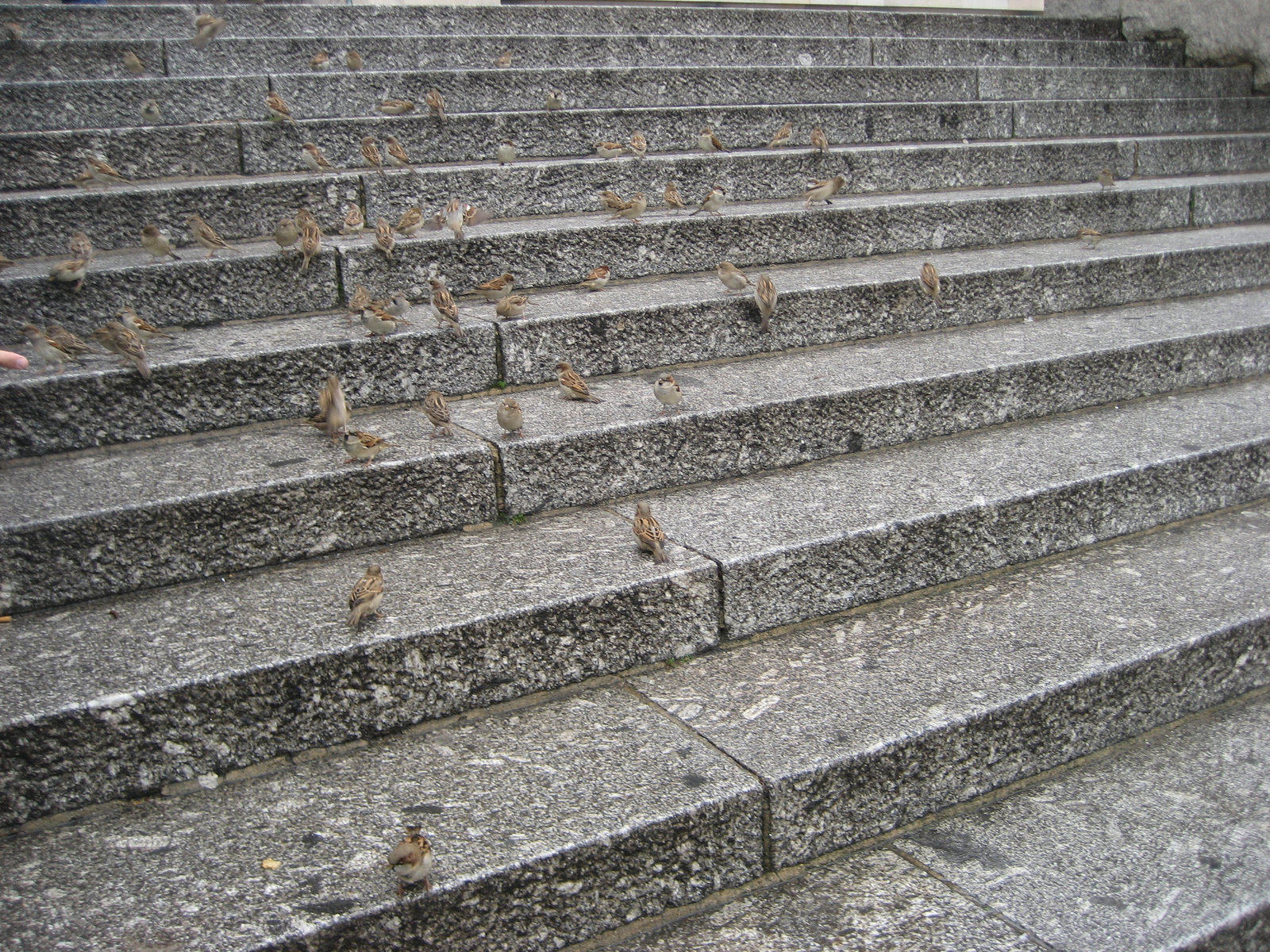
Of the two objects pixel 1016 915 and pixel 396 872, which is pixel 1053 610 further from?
pixel 396 872

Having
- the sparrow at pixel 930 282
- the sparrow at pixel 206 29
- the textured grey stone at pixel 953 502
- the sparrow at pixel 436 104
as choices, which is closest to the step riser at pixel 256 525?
the textured grey stone at pixel 953 502

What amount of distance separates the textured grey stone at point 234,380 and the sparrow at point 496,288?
446 millimetres

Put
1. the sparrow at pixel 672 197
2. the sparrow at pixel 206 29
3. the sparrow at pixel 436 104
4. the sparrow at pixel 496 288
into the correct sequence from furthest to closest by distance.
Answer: the sparrow at pixel 206 29 < the sparrow at pixel 436 104 < the sparrow at pixel 672 197 < the sparrow at pixel 496 288

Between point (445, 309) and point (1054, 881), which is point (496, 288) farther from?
point (1054, 881)

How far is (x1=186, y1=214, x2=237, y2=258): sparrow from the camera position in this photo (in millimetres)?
5078

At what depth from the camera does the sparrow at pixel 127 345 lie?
4.03 meters

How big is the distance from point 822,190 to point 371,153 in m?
2.90

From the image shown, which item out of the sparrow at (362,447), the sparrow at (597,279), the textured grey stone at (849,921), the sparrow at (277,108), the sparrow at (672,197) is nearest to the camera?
the textured grey stone at (849,921)

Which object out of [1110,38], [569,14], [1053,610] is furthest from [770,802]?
[1110,38]

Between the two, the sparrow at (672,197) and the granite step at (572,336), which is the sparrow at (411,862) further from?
the sparrow at (672,197)

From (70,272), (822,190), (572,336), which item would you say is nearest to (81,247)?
(70,272)

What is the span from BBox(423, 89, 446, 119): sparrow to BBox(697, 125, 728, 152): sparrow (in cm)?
186

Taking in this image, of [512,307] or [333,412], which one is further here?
[512,307]

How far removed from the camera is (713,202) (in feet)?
20.8
